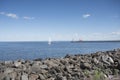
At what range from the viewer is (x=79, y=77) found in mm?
12922

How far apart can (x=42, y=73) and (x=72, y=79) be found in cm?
178

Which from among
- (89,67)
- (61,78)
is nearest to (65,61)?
(89,67)

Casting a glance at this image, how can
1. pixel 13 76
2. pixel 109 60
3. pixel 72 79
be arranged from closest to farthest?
pixel 13 76 < pixel 72 79 < pixel 109 60

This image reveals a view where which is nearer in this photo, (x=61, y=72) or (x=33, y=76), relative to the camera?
(x=33, y=76)

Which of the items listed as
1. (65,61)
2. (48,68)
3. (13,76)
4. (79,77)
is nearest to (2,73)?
(13,76)

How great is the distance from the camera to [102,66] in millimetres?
16172

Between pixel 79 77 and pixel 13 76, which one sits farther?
pixel 79 77

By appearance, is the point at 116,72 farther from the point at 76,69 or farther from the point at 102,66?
the point at 76,69

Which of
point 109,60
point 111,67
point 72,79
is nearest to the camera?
point 72,79

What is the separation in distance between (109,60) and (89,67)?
3.11 metres

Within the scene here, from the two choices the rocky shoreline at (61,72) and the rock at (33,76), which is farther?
the rocky shoreline at (61,72)

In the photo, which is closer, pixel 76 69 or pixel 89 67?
pixel 76 69

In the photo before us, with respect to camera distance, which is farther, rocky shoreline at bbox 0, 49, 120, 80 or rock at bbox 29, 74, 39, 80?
rocky shoreline at bbox 0, 49, 120, 80

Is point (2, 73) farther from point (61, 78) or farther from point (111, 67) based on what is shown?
point (111, 67)
